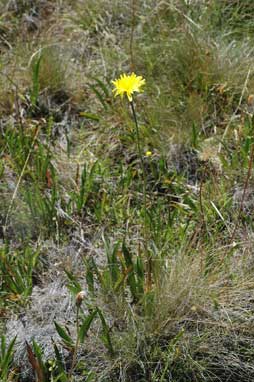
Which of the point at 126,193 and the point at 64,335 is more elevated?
the point at 126,193

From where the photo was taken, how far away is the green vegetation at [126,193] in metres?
2.09

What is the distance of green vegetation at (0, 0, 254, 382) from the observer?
2.09 metres

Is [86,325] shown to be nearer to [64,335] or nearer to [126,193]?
[64,335]

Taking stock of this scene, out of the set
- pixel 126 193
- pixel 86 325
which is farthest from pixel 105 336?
pixel 126 193

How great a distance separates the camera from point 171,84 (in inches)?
116

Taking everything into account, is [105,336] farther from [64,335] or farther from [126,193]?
[126,193]

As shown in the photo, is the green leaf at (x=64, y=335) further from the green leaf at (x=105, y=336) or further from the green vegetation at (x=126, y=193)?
the green leaf at (x=105, y=336)

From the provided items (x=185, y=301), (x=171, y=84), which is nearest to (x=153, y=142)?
(x=171, y=84)

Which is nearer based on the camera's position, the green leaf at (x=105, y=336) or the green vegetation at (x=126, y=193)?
the green leaf at (x=105, y=336)

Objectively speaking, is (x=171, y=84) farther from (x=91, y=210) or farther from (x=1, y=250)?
(x=1, y=250)

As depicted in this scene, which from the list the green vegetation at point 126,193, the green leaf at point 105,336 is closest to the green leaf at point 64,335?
the green vegetation at point 126,193

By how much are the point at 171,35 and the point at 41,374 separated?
5.95ft

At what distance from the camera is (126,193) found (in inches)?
104

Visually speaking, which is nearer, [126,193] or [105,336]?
[105,336]
